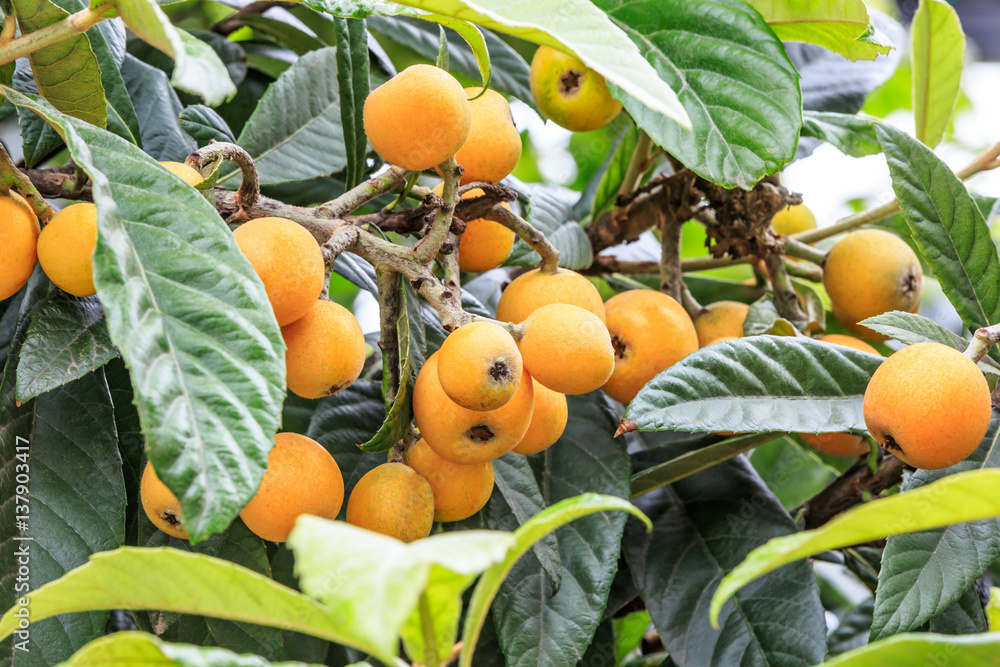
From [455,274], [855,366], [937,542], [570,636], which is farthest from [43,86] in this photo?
[937,542]

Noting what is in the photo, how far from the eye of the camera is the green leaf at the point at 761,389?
0.90 metres

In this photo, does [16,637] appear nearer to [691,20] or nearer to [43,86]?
[43,86]

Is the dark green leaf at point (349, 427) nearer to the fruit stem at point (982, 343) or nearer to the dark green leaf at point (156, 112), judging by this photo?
the dark green leaf at point (156, 112)

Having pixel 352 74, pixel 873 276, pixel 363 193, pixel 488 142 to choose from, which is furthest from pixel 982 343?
pixel 352 74

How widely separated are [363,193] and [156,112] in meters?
0.47

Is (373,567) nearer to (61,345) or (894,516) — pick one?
(894,516)

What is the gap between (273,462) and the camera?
0.77m

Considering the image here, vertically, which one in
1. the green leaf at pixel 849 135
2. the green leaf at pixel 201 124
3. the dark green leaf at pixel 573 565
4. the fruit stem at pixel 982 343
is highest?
the green leaf at pixel 201 124

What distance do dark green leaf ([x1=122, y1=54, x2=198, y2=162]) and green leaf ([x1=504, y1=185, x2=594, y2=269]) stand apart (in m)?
0.51

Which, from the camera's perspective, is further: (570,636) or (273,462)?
(570,636)

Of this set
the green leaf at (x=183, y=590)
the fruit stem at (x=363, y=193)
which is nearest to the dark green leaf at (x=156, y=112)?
the fruit stem at (x=363, y=193)

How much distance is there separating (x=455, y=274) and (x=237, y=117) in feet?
2.49

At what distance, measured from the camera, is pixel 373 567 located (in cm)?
42

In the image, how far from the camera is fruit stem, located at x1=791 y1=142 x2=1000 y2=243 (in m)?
1.29
